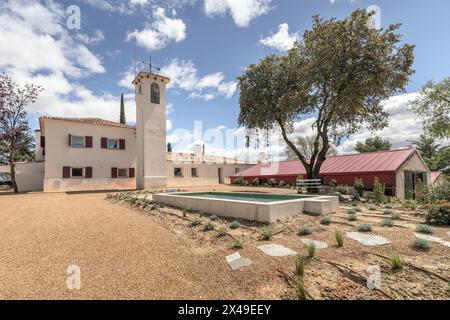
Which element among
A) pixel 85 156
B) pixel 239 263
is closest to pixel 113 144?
pixel 85 156

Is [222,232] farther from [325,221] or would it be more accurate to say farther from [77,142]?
[77,142]

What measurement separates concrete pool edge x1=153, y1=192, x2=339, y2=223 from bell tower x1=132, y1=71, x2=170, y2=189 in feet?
43.1

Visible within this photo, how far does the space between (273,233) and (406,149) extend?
1955cm

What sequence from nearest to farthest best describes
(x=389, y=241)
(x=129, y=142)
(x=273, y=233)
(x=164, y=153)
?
(x=389, y=241) → (x=273, y=233) → (x=164, y=153) → (x=129, y=142)

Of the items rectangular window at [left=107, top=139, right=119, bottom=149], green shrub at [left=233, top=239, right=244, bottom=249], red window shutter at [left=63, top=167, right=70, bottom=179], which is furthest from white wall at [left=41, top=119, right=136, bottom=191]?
green shrub at [left=233, top=239, right=244, bottom=249]

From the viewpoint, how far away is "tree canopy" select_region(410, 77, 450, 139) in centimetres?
2130

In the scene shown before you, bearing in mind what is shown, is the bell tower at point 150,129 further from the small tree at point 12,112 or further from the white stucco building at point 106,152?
the small tree at point 12,112

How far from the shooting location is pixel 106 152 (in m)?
22.5

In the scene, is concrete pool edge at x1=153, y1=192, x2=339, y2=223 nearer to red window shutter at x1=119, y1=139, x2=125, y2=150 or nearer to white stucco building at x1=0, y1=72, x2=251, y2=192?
white stucco building at x1=0, y1=72, x2=251, y2=192

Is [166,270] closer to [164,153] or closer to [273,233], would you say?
[273,233]

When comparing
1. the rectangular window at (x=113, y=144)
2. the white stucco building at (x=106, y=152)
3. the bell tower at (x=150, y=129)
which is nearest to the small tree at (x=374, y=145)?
the bell tower at (x=150, y=129)

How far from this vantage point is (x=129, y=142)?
23984 millimetres

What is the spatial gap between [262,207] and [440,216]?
466 centimetres
